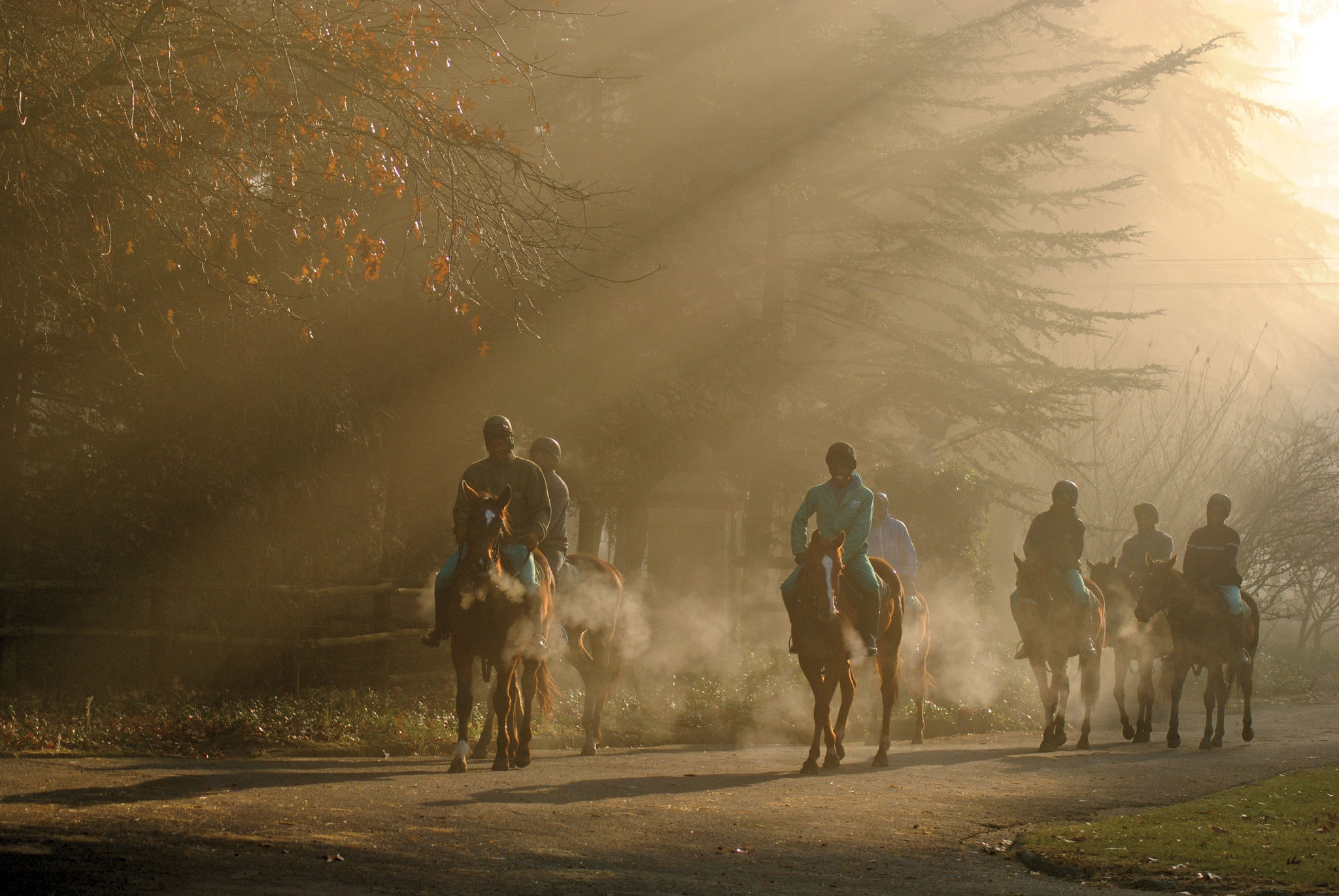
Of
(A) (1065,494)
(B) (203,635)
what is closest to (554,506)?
(B) (203,635)

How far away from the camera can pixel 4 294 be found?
39.6 feet

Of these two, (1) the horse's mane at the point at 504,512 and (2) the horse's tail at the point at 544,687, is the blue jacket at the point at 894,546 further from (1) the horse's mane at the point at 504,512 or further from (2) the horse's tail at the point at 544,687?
(1) the horse's mane at the point at 504,512

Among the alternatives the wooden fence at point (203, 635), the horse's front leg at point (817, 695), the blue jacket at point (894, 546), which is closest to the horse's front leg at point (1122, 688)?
the blue jacket at point (894, 546)

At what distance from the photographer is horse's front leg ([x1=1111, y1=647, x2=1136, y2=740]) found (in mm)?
15859

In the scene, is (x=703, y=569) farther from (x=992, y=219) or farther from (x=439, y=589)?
(x=992, y=219)

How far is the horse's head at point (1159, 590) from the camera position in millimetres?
15367

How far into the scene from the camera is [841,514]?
11336 millimetres

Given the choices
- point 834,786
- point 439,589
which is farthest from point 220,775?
point 834,786

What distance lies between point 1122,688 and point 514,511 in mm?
9027

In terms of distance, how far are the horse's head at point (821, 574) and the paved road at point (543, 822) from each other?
1.41 m

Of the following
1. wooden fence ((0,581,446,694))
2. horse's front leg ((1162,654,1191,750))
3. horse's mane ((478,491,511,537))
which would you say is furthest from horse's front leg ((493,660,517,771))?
horse's front leg ((1162,654,1191,750))

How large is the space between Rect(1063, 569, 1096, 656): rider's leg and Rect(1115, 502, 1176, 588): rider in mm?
2682

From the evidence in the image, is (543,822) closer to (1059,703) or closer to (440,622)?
(440,622)

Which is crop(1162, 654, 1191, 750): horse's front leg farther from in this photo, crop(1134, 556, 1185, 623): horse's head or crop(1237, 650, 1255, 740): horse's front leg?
crop(1237, 650, 1255, 740): horse's front leg
